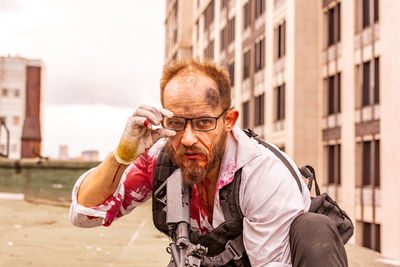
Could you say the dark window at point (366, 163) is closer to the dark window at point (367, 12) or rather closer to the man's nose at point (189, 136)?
the dark window at point (367, 12)

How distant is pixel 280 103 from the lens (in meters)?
24.9

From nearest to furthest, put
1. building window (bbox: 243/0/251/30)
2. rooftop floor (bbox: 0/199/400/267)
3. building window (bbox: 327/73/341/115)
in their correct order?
rooftop floor (bbox: 0/199/400/267), building window (bbox: 327/73/341/115), building window (bbox: 243/0/251/30)

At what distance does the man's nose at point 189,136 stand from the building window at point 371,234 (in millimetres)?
15836

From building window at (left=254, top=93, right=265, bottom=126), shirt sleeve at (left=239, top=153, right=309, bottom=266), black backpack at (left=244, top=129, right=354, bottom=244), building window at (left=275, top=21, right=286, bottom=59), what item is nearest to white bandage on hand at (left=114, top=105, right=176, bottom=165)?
shirt sleeve at (left=239, top=153, right=309, bottom=266)

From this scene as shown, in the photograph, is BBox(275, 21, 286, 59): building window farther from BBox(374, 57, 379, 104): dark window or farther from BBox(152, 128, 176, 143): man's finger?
BBox(152, 128, 176, 143): man's finger

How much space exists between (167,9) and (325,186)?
43.2m

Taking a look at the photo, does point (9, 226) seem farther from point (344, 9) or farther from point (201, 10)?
point (201, 10)

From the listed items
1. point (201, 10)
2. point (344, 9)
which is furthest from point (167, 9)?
point (344, 9)

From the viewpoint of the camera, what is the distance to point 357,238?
1897 centimetres

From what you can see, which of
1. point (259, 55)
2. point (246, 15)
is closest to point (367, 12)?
point (259, 55)

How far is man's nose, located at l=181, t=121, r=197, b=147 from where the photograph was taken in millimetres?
3203

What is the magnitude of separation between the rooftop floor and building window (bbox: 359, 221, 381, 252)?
8.97m

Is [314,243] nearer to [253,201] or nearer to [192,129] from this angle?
[253,201]

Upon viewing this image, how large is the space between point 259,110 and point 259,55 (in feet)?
9.42
